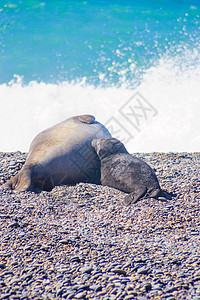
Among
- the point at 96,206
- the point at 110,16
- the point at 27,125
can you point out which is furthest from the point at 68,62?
the point at 96,206

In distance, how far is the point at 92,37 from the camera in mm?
15891

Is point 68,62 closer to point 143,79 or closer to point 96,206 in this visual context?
point 143,79

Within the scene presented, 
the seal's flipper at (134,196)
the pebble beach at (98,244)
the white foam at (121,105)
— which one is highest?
the pebble beach at (98,244)

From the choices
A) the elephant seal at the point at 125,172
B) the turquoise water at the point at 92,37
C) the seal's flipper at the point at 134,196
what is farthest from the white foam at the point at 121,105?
the seal's flipper at the point at 134,196

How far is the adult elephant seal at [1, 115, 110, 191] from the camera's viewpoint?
5059 millimetres

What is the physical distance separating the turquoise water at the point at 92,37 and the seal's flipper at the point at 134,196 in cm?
851

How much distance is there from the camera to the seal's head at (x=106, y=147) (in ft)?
18.5

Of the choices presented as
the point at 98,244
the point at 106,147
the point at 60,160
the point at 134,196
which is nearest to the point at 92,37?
the point at 106,147

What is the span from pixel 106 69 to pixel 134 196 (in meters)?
10.2

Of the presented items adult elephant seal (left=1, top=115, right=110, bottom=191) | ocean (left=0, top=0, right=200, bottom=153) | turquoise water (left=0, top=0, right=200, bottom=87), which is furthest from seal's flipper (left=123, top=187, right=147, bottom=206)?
turquoise water (left=0, top=0, right=200, bottom=87)

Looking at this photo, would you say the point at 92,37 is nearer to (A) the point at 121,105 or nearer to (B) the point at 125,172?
(A) the point at 121,105

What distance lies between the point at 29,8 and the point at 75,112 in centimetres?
824

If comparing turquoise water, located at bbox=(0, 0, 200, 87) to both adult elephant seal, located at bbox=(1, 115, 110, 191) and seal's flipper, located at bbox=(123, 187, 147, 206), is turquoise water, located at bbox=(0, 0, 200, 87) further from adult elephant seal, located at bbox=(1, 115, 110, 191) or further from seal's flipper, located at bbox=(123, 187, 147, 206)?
seal's flipper, located at bbox=(123, 187, 147, 206)

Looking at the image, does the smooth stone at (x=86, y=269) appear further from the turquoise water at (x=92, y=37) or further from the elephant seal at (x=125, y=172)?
the turquoise water at (x=92, y=37)
